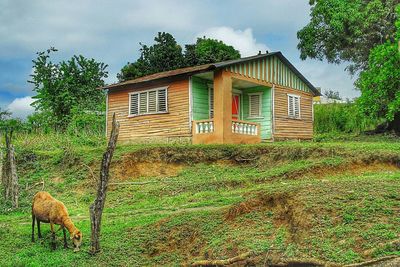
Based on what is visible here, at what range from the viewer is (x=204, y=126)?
19266mm

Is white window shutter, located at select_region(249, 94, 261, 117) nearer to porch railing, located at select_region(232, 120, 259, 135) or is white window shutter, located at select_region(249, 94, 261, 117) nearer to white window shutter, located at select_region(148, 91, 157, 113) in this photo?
porch railing, located at select_region(232, 120, 259, 135)

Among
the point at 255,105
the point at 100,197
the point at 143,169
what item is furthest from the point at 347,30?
the point at 100,197

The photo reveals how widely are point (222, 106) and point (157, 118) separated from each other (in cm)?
409

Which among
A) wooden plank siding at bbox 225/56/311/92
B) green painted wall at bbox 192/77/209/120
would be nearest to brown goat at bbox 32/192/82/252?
wooden plank siding at bbox 225/56/311/92

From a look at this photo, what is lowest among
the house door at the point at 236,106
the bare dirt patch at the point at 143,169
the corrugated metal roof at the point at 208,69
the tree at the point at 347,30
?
the bare dirt patch at the point at 143,169

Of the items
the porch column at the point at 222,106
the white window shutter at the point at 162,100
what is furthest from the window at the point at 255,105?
the white window shutter at the point at 162,100

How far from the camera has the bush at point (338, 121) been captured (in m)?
29.0

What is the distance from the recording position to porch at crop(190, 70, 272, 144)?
1852cm

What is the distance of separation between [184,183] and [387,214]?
766cm

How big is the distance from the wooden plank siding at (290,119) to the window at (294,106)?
0.69 ft

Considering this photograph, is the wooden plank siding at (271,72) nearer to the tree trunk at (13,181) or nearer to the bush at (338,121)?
the bush at (338,121)

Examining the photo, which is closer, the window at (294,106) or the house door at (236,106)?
the house door at (236,106)

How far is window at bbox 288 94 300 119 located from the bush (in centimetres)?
549

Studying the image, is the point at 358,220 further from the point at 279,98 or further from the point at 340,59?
the point at 340,59
